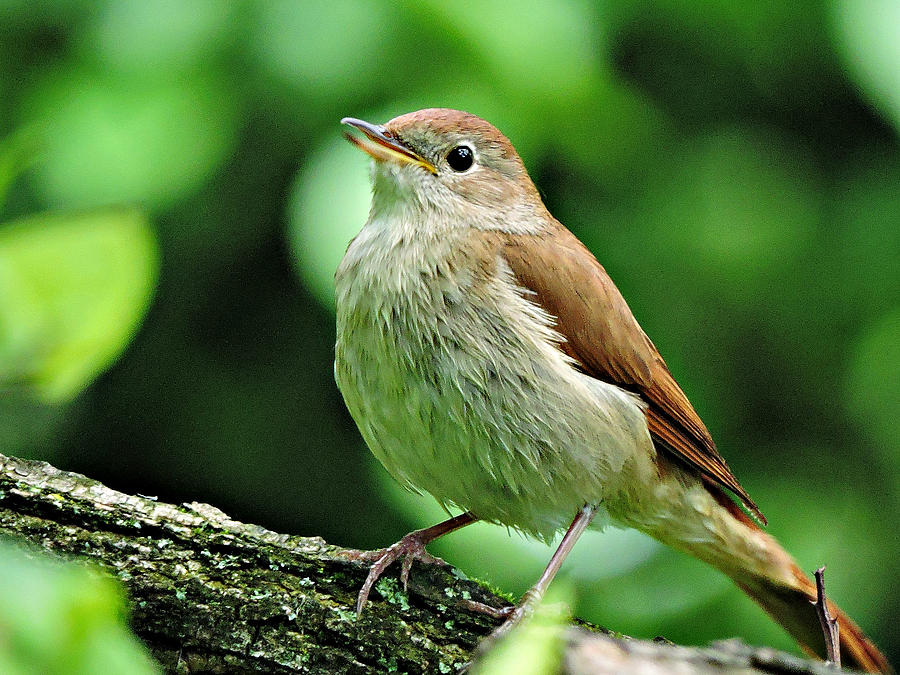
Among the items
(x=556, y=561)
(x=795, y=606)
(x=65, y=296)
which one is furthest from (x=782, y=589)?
(x=65, y=296)

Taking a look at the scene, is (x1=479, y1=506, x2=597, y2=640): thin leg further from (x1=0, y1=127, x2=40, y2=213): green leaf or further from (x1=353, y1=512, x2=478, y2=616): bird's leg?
(x1=0, y1=127, x2=40, y2=213): green leaf

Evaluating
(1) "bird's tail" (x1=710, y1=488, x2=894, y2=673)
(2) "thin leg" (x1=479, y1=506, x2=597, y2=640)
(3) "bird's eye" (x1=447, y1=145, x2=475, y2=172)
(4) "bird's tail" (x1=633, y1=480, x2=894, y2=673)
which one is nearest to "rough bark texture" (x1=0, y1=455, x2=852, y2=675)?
(2) "thin leg" (x1=479, y1=506, x2=597, y2=640)

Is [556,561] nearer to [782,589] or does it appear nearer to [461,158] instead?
[782,589]

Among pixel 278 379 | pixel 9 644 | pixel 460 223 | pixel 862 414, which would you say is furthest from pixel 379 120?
pixel 9 644

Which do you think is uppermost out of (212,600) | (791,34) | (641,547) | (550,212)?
(791,34)

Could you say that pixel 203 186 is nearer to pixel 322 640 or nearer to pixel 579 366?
pixel 579 366

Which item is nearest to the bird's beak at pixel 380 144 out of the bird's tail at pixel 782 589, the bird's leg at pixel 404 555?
the bird's leg at pixel 404 555
